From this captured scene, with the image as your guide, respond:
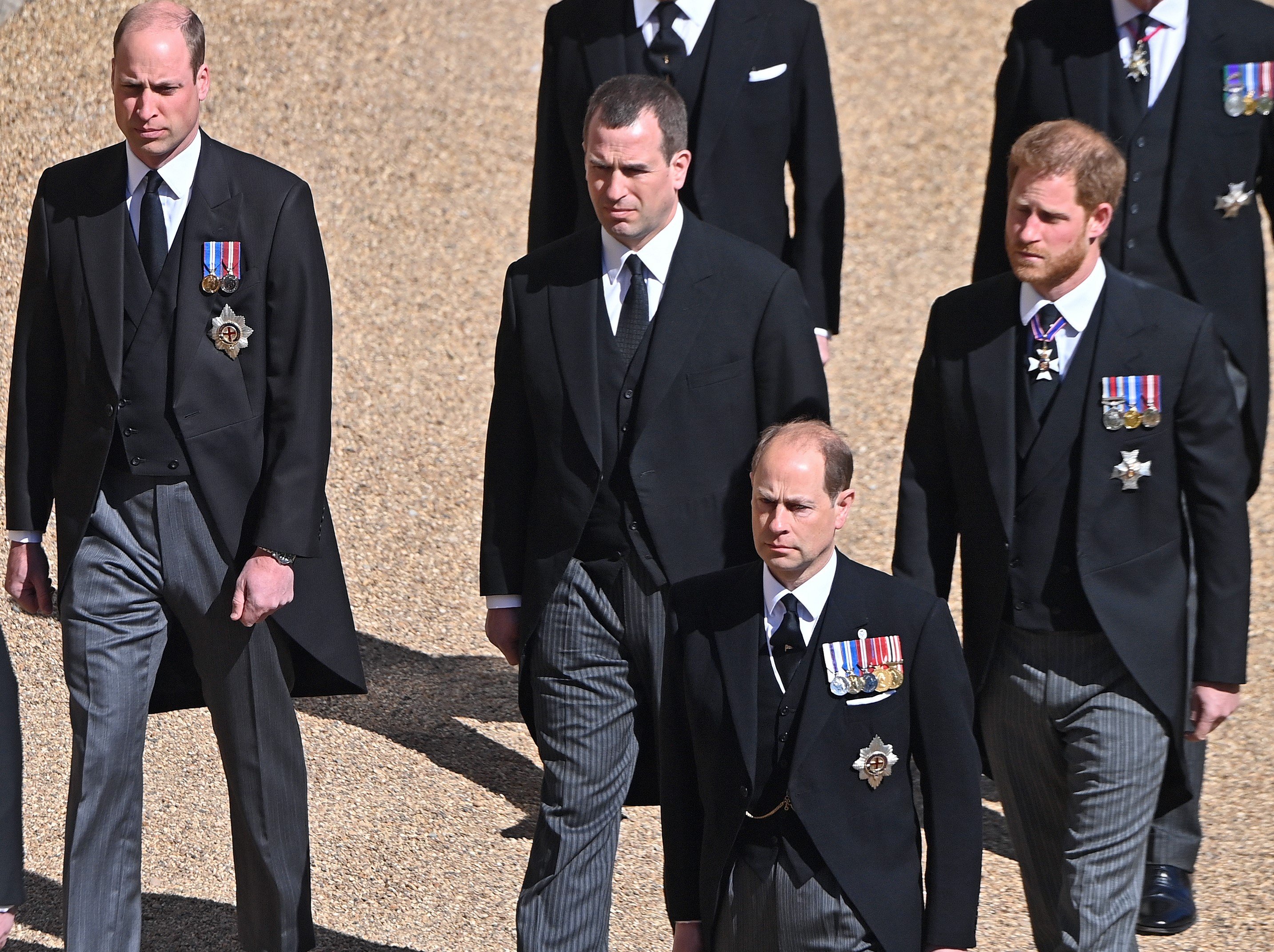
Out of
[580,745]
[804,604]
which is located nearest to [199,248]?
[580,745]

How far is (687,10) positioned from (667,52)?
0.49 feet

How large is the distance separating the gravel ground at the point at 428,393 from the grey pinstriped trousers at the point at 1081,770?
1062 mm

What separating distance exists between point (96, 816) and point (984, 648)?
7.02ft

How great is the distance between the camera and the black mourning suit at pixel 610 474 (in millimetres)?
4289

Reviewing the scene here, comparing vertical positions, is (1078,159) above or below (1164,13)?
below

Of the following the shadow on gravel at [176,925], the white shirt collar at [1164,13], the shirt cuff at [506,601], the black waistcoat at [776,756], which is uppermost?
the white shirt collar at [1164,13]

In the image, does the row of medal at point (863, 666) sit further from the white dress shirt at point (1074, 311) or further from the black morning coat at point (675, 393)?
the white dress shirt at point (1074, 311)

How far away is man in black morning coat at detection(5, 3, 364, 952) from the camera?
448 cm

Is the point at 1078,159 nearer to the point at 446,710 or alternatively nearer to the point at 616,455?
the point at 616,455

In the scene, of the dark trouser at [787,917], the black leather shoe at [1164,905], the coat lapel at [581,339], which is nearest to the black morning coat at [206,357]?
the coat lapel at [581,339]

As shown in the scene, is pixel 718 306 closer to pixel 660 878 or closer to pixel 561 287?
pixel 561 287

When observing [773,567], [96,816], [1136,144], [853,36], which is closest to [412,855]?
[96,816]

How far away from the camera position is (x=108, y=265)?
4484 mm

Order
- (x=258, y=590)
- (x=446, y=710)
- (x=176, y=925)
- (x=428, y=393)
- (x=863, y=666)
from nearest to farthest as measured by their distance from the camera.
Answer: (x=863, y=666) < (x=258, y=590) < (x=176, y=925) < (x=446, y=710) < (x=428, y=393)
